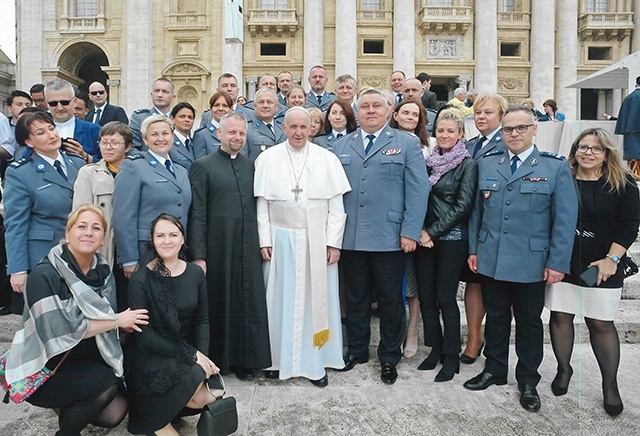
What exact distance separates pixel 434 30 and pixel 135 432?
30032mm

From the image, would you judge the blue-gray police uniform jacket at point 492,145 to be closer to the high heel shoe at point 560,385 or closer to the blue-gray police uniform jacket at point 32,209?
the high heel shoe at point 560,385

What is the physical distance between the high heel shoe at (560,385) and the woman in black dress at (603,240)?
0.92 feet

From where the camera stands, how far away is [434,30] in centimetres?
2903

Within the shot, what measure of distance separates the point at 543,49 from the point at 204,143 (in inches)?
1140

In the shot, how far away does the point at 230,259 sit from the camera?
400 centimetres

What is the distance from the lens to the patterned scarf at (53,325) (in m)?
2.93

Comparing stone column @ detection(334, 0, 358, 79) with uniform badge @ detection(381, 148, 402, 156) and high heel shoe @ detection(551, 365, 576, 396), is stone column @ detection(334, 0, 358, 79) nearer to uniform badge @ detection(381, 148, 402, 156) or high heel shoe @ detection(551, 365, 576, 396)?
uniform badge @ detection(381, 148, 402, 156)

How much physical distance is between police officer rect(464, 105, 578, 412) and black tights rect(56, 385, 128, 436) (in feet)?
8.87

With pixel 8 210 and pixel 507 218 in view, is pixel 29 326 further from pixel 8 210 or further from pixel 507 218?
pixel 507 218

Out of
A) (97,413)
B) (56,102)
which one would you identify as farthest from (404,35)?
(97,413)

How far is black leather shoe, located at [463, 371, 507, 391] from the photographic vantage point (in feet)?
12.9

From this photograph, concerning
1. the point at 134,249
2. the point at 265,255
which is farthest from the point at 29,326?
the point at 265,255

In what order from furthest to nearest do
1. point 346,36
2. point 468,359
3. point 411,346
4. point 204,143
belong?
point 346,36, point 204,143, point 411,346, point 468,359

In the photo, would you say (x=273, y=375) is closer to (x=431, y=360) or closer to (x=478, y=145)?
(x=431, y=360)
